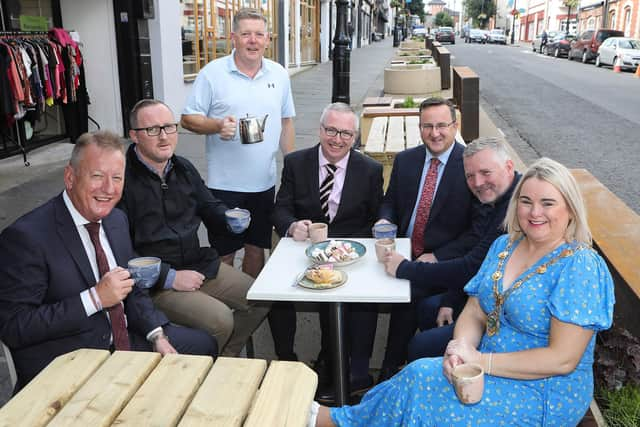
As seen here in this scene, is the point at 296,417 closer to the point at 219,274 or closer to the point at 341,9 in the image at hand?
the point at 219,274

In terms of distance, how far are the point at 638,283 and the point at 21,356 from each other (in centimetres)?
266

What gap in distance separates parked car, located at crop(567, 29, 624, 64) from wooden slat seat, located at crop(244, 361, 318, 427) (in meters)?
31.9

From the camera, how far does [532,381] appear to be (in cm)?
225

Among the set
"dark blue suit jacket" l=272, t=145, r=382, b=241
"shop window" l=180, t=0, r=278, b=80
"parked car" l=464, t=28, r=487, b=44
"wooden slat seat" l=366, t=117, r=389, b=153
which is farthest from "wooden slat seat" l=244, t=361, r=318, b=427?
"parked car" l=464, t=28, r=487, b=44

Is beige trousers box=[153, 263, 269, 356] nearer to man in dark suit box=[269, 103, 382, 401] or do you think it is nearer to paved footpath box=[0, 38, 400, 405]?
man in dark suit box=[269, 103, 382, 401]

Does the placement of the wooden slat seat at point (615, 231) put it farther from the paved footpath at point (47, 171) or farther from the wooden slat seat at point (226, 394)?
the paved footpath at point (47, 171)

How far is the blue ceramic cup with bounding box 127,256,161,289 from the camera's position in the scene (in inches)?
103

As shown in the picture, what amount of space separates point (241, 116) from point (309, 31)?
77.8 feet

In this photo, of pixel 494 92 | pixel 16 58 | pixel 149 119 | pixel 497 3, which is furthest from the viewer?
pixel 497 3

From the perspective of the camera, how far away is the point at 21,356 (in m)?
2.40

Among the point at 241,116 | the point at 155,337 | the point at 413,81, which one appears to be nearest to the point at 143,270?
the point at 155,337

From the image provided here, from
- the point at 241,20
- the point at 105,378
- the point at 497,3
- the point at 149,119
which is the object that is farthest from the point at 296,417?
the point at 497,3

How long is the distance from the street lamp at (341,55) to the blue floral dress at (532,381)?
6.45m

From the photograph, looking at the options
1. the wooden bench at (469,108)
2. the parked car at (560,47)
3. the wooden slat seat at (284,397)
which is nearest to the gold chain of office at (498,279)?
the wooden slat seat at (284,397)
